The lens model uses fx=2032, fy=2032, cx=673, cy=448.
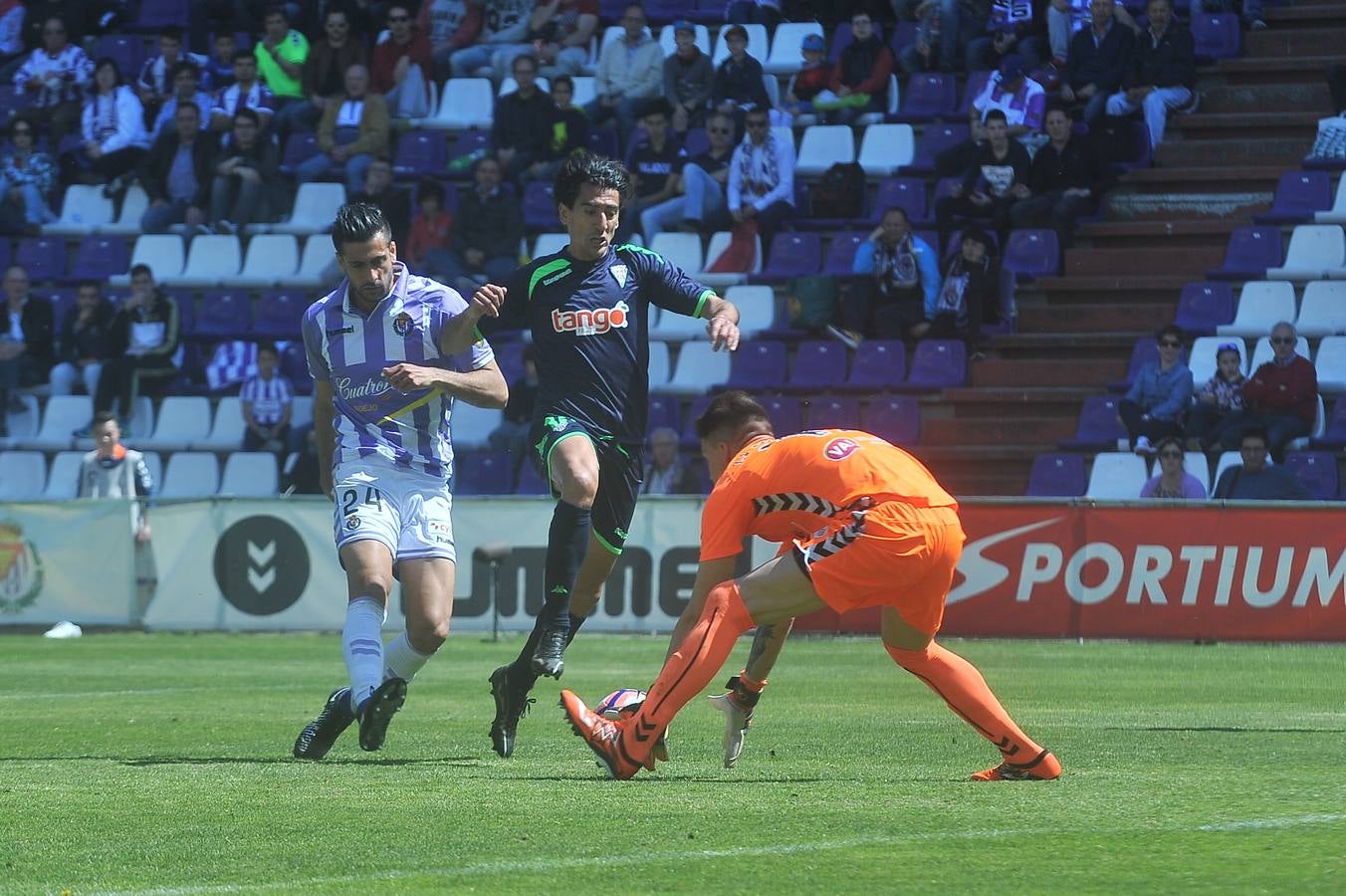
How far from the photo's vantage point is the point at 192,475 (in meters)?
21.3

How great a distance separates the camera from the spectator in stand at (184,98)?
24188 mm

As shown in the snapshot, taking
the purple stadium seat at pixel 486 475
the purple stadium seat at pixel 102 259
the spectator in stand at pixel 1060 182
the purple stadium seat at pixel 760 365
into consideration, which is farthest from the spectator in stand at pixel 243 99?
the spectator in stand at pixel 1060 182

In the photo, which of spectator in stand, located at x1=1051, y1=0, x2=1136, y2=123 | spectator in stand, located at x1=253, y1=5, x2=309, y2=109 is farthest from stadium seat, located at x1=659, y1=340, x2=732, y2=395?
spectator in stand, located at x1=253, y1=5, x2=309, y2=109

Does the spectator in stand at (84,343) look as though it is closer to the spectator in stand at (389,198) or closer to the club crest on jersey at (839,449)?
the spectator in stand at (389,198)

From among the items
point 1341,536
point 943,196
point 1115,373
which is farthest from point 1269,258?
point 1341,536

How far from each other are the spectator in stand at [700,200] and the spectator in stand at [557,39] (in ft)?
9.35

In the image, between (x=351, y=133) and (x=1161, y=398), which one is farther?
(x=351, y=133)

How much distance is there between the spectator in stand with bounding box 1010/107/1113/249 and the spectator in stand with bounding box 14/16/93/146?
1207 centimetres

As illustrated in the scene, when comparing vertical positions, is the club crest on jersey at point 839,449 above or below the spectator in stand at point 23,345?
above

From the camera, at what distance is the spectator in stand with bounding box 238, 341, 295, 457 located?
21000mm

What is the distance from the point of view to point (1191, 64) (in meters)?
20.7

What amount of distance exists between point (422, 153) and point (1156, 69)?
832 centimetres

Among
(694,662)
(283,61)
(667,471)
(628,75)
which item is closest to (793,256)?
(628,75)

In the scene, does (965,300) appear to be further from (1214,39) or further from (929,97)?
(1214,39)
